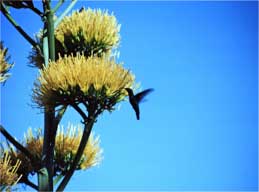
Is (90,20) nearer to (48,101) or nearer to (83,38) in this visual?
(83,38)

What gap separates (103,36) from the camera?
114 inches

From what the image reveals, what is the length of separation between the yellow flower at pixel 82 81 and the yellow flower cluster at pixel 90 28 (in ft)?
1.67

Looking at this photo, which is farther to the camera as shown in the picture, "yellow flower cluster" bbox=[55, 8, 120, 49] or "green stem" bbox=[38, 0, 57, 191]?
"yellow flower cluster" bbox=[55, 8, 120, 49]

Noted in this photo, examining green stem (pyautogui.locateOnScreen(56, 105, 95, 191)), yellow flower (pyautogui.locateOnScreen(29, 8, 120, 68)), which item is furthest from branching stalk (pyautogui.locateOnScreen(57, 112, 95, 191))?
yellow flower (pyautogui.locateOnScreen(29, 8, 120, 68))

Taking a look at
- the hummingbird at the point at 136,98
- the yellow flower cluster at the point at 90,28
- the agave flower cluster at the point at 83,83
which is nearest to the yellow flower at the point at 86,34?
the yellow flower cluster at the point at 90,28

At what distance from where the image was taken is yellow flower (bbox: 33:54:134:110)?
233 centimetres

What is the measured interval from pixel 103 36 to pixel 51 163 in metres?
0.77

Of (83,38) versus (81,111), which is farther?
(83,38)

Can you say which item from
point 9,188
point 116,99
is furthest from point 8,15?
point 9,188

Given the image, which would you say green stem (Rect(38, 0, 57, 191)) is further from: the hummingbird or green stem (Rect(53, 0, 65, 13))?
the hummingbird

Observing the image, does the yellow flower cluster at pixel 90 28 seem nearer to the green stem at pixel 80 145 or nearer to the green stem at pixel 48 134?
the green stem at pixel 48 134

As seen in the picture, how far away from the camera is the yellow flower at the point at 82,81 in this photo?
2.33 metres

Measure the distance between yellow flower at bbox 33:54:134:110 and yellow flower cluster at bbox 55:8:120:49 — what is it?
510 millimetres

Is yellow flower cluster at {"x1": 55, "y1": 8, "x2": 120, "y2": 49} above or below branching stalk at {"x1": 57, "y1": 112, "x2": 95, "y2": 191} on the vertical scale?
above
